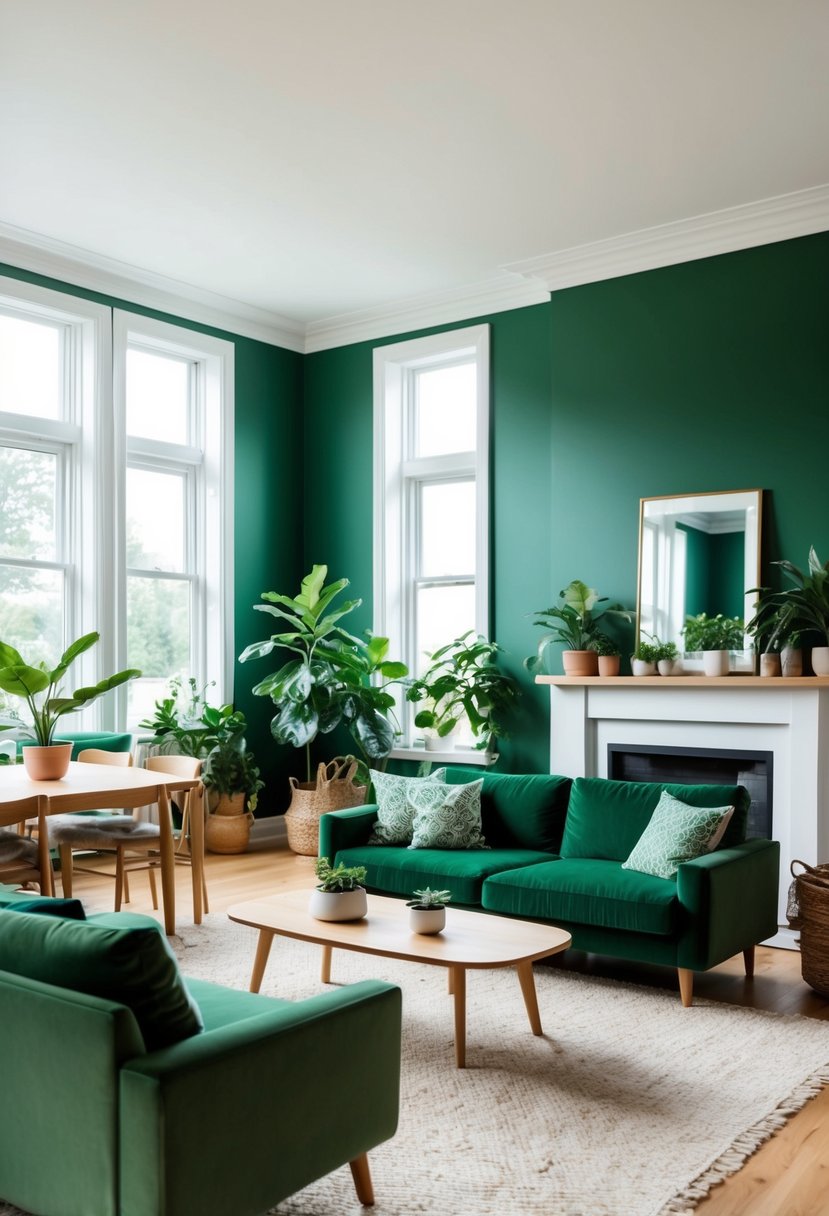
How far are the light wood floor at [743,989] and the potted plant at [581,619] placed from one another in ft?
5.98

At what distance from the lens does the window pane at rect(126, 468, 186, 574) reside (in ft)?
23.4

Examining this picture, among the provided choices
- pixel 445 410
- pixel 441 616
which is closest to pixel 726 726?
pixel 441 616

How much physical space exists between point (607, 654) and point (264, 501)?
2.96 metres

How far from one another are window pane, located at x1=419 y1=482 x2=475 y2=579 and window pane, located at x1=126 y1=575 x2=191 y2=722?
1689 millimetres

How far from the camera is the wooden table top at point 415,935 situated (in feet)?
11.2

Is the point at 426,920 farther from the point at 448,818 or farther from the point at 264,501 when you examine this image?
the point at 264,501

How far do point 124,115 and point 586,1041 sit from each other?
416 centimetres

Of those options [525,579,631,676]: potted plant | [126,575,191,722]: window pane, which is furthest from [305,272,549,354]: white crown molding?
[126,575,191,722]: window pane

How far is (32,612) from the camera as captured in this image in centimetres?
650

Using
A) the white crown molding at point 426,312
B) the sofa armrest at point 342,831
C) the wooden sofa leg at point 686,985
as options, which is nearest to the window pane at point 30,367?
the white crown molding at point 426,312

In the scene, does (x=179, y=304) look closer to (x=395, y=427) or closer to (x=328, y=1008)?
(x=395, y=427)

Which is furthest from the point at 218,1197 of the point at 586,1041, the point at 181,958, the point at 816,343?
the point at 816,343

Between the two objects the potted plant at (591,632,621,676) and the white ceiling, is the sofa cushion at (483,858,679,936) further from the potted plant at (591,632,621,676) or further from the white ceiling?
the white ceiling

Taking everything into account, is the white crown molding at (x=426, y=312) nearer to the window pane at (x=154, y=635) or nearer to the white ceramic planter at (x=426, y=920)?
the window pane at (x=154, y=635)
